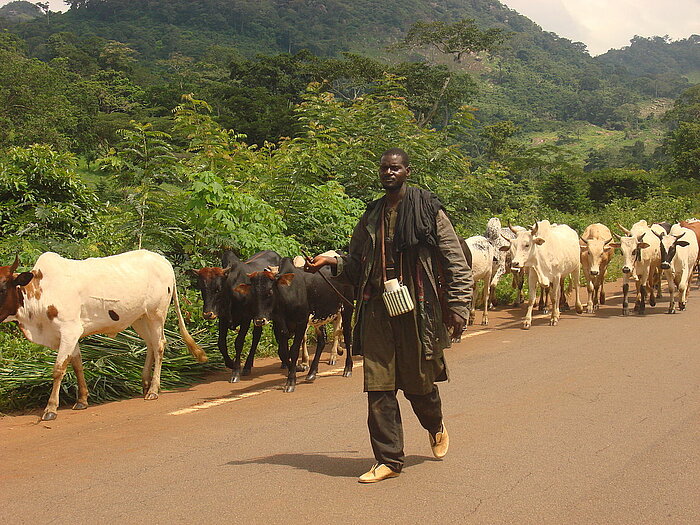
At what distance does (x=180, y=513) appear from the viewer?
4465mm

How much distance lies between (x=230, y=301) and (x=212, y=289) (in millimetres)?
291

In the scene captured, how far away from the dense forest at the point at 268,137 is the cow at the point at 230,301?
0.67 metres

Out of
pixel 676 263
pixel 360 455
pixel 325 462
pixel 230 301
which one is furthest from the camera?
pixel 676 263

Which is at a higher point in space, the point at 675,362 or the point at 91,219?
the point at 91,219

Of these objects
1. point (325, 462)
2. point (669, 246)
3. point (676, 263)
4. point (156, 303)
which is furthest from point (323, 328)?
point (676, 263)

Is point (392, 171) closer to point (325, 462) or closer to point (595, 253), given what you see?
point (325, 462)

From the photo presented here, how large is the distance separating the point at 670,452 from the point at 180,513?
3.56m

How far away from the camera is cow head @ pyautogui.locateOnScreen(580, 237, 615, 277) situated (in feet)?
47.0

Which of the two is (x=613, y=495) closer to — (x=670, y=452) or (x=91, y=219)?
(x=670, y=452)

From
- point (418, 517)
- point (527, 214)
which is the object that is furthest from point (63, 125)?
point (418, 517)

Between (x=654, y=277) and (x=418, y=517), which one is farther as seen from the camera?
(x=654, y=277)

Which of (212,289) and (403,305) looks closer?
(403,305)

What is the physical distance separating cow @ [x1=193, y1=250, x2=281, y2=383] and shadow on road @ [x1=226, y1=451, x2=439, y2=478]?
3.24m

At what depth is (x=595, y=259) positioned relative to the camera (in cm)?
1440
